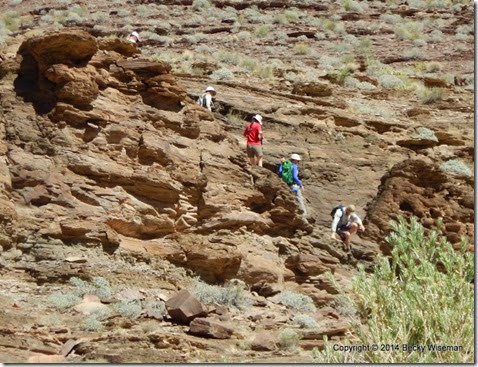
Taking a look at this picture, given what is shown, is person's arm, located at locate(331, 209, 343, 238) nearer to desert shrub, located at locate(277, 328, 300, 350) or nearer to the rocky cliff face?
the rocky cliff face

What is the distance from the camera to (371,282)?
764cm

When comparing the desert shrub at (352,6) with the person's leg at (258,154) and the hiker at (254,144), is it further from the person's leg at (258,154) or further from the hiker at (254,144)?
the person's leg at (258,154)

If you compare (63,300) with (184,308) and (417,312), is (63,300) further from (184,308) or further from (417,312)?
(417,312)

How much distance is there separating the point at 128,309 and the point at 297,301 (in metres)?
2.93

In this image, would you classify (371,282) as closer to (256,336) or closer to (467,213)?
(256,336)

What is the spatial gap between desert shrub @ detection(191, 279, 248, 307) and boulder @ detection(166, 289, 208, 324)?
110 cm

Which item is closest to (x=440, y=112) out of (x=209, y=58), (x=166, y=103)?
(x=209, y=58)

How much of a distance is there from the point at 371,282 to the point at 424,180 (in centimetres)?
829

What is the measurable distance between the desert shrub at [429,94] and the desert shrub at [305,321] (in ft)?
41.5

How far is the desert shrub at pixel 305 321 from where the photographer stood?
1084 centimetres

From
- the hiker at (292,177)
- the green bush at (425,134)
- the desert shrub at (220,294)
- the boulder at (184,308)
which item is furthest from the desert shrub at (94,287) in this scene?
the green bush at (425,134)

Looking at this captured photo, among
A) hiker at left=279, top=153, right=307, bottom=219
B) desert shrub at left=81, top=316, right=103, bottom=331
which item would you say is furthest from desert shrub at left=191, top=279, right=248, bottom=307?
hiker at left=279, top=153, right=307, bottom=219

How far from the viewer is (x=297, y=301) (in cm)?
1215

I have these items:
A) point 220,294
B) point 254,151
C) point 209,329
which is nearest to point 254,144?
point 254,151
